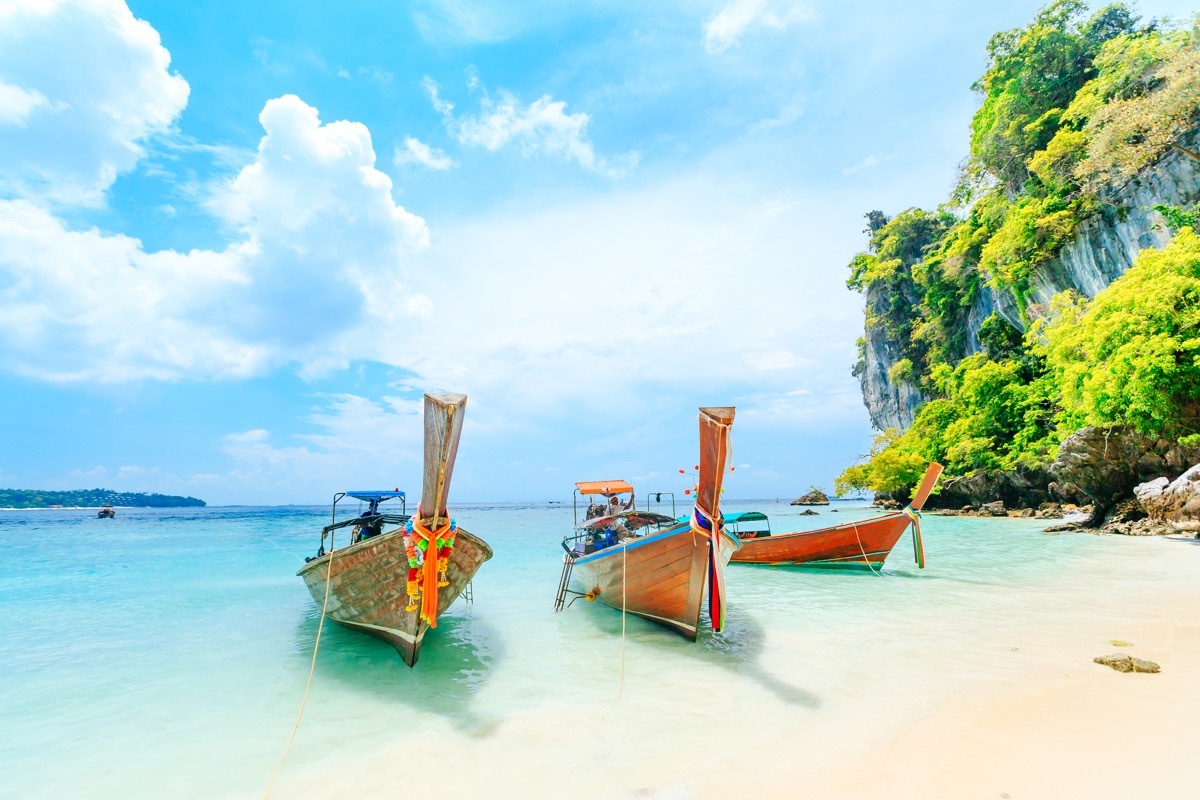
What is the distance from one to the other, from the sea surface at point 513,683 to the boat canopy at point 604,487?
255cm

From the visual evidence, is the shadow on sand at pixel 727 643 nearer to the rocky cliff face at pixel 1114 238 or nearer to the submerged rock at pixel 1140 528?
the submerged rock at pixel 1140 528

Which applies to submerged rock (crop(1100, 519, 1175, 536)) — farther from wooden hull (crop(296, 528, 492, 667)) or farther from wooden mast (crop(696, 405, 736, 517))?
wooden hull (crop(296, 528, 492, 667))

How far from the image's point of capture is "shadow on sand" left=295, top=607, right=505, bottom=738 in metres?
6.04

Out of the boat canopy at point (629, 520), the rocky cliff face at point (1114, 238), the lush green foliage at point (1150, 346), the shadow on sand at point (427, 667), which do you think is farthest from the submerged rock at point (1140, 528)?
the shadow on sand at point (427, 667)

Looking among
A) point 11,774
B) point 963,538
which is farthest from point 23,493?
point 963,538

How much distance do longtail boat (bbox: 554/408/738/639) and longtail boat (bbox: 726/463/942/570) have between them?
5.65 m

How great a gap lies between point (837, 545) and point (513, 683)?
38.3 ft

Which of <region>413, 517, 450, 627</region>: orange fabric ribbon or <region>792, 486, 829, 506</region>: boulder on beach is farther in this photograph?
<region>792, 486, 829, 506</region>: boulder on beach

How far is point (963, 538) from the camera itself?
2181 centimetres

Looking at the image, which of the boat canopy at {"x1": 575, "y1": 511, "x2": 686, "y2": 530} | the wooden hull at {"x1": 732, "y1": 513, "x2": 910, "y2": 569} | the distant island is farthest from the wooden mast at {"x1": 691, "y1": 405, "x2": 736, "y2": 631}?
Answer: the distant island

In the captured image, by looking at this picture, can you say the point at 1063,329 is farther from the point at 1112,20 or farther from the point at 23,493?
the point at 23,493

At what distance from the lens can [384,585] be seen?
23.6 ft

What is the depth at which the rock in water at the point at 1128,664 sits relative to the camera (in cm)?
563

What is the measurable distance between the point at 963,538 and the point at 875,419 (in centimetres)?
3317
